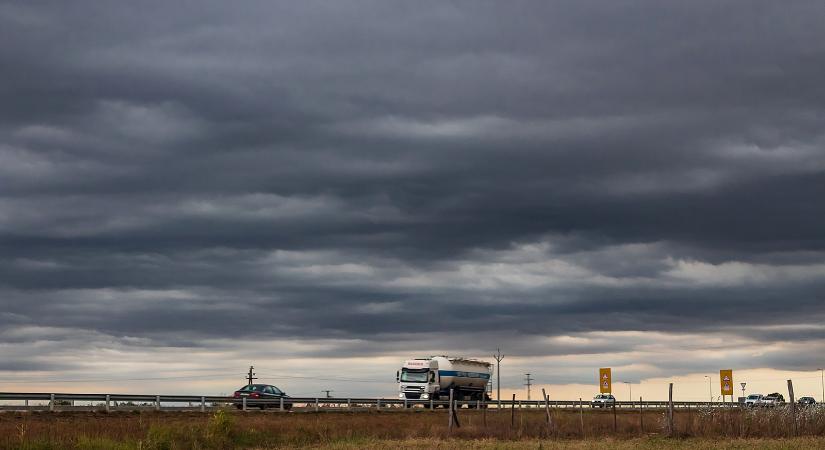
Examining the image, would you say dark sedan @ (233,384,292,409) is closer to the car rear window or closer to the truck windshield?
the car rear window

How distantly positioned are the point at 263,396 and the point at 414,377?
17413 mm

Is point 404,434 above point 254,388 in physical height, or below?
below

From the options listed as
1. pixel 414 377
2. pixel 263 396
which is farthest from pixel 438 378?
pixel 263 396

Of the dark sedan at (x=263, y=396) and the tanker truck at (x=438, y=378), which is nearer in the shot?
the dark sedan at (x=263, y=396)

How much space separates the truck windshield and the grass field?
31646 mm

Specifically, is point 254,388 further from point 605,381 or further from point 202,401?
point 605,381

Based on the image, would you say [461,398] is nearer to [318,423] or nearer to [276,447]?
[318,423]

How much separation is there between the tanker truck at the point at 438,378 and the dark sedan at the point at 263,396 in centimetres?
1479

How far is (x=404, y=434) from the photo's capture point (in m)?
53.3

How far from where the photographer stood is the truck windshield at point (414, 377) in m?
94.1

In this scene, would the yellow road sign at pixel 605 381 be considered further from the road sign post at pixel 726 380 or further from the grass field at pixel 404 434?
the grass field at pixel 404 434

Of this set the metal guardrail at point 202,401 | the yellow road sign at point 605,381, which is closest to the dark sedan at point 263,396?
the metal guardrail at point 202,401

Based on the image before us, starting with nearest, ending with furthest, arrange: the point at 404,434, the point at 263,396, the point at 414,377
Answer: the point at 404,434 < the point at 263,396 < the point at 414,377

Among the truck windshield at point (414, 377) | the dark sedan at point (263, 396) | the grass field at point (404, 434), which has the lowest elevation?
the grass field at point (404, 434)
